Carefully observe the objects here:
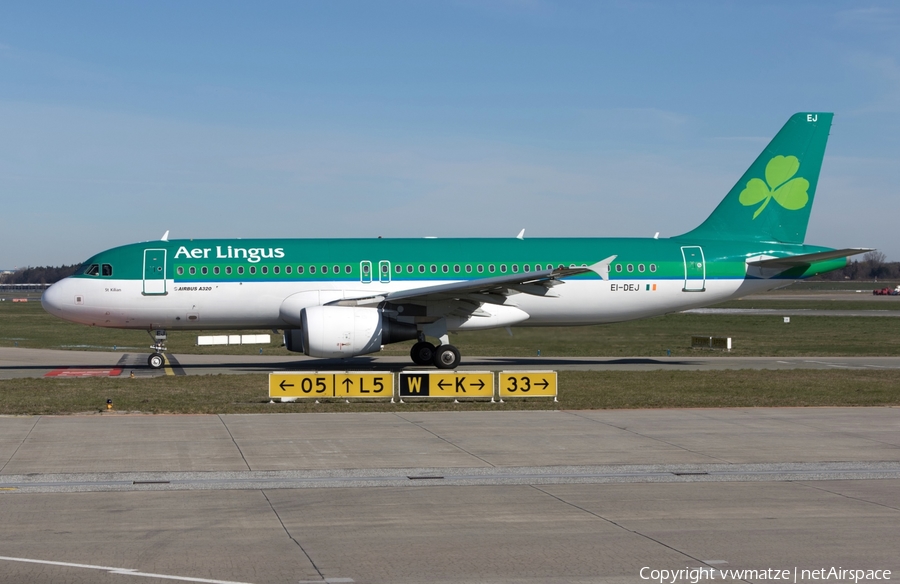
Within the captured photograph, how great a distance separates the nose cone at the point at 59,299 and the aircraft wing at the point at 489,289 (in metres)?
8.15

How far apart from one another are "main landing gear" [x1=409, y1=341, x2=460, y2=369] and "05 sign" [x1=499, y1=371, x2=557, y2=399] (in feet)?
23.3

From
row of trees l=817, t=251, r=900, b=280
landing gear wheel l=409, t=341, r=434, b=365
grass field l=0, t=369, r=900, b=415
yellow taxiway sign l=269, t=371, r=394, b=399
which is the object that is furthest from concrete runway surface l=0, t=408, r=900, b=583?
row of trees l=817, t=251, r=900, b=280

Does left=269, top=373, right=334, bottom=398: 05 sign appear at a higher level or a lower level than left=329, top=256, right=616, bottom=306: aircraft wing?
lower

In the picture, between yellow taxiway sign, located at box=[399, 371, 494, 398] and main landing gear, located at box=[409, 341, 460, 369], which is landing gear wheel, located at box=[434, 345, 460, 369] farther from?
yellow taxiway sign, located at box=[399, 371, 494, 398]

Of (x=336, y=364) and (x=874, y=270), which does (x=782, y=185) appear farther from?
(x=874, y=270)

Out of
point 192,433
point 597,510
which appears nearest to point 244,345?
point 192,433

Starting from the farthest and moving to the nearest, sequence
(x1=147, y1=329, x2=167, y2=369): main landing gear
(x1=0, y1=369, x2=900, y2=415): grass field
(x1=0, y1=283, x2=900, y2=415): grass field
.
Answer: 1. (x1=147, y1=329, x2=167, y2=369): main landing gear
2. (x1=0, y1=283, x2=900, y2=415): grass field
3. (x1=0, y1=369, x2=900, y2=415): grass field

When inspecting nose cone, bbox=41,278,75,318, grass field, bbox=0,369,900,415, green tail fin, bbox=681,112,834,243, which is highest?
green tail fin, bbox=681,112,834,243

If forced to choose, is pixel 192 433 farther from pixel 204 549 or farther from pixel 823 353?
pixel 823 353

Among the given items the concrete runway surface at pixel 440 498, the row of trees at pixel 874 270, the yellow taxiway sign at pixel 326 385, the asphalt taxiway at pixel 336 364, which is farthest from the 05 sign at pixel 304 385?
the row of trees at pixel 874 270

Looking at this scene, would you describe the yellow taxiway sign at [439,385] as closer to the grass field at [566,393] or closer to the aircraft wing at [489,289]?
the grass field at [566,393]

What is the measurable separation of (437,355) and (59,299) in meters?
11.7

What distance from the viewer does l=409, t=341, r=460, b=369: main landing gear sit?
27.7 metres

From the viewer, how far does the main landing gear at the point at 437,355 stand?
90.9 ft
